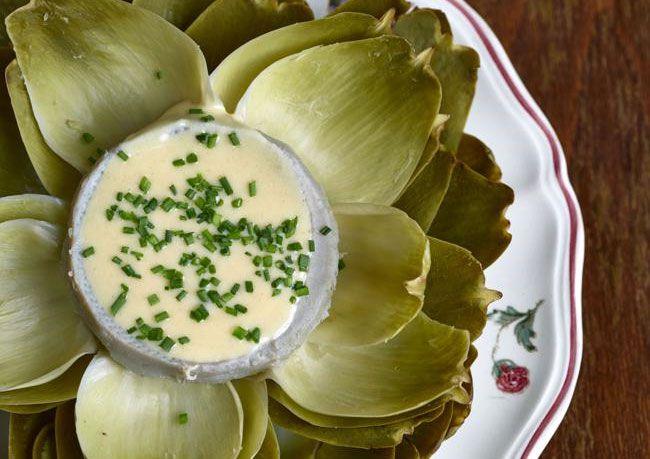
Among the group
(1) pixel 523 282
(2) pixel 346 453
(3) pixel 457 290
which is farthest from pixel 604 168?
(2) pixel 346 453

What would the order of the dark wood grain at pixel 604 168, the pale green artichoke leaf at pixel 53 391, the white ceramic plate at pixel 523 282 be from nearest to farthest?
the pale green artichoke leaf at pixel 53 391 < the white ceramic plate at pixel 523 282 < the dark wood grain at pixel 604 168

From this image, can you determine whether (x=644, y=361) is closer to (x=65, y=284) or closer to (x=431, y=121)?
(x=431, y=121)

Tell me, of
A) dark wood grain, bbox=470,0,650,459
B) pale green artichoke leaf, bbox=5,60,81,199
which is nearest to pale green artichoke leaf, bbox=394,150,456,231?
pale green artichoke leaf, bbox=5,60,81,199

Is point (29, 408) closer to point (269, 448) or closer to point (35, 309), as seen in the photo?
point (35, 309)

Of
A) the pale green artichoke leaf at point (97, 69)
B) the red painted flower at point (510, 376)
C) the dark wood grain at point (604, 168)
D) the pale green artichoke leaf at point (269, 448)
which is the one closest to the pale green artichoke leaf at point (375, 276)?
the pale green artichoke leaf at point (269, 448)

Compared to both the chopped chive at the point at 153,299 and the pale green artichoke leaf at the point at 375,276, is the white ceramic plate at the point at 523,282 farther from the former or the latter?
the chopped chive at the point at 153,299

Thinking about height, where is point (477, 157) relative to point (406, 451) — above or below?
above
